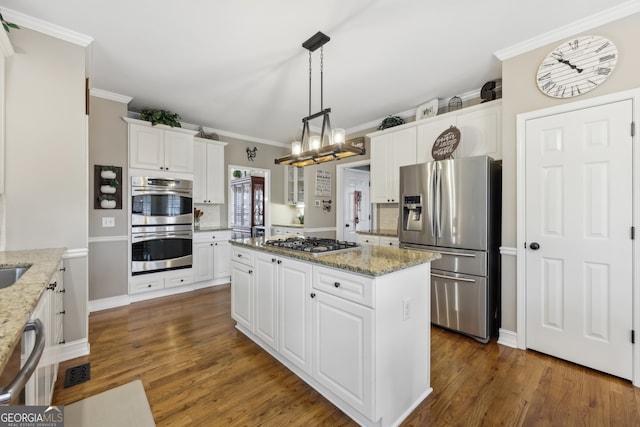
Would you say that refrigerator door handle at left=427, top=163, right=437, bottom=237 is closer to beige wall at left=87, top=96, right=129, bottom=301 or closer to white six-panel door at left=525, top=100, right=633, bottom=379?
white six-panel door at left=525, top=100, right=633, bottom=379

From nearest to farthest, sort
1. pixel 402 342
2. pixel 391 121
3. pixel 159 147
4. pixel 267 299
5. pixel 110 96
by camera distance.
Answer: pixel 402 342, pixel 267 299, pixel 110 96, pixel 159 147, pixel 391 121

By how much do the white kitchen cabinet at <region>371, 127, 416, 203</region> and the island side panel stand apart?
84.9 inches

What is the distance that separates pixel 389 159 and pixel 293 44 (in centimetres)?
203

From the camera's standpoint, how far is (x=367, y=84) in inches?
126

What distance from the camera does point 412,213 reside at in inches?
124

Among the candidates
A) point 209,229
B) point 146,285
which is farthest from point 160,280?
point 209,229

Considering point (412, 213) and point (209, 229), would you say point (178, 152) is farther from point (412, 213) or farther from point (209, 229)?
point (412, 213)

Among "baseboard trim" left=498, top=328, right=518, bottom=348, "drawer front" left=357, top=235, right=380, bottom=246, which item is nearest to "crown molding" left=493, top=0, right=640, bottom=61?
"drawer front" left=357, top=235, right=380, bottom=246

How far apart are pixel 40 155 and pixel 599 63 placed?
434 cm

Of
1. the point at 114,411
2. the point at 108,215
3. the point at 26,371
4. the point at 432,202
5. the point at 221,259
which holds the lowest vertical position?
the point at 114,411

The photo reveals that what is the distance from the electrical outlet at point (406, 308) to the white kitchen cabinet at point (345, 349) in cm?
28

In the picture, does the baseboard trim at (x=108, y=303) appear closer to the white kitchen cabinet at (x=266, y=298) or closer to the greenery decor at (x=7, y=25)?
the white kitchen cabinet at (x=266, y=298)

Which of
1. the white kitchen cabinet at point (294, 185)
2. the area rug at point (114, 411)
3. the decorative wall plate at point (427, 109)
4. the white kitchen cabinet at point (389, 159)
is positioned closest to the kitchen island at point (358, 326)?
the area rug at point (114, 411)

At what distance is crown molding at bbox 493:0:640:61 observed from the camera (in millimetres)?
2000
